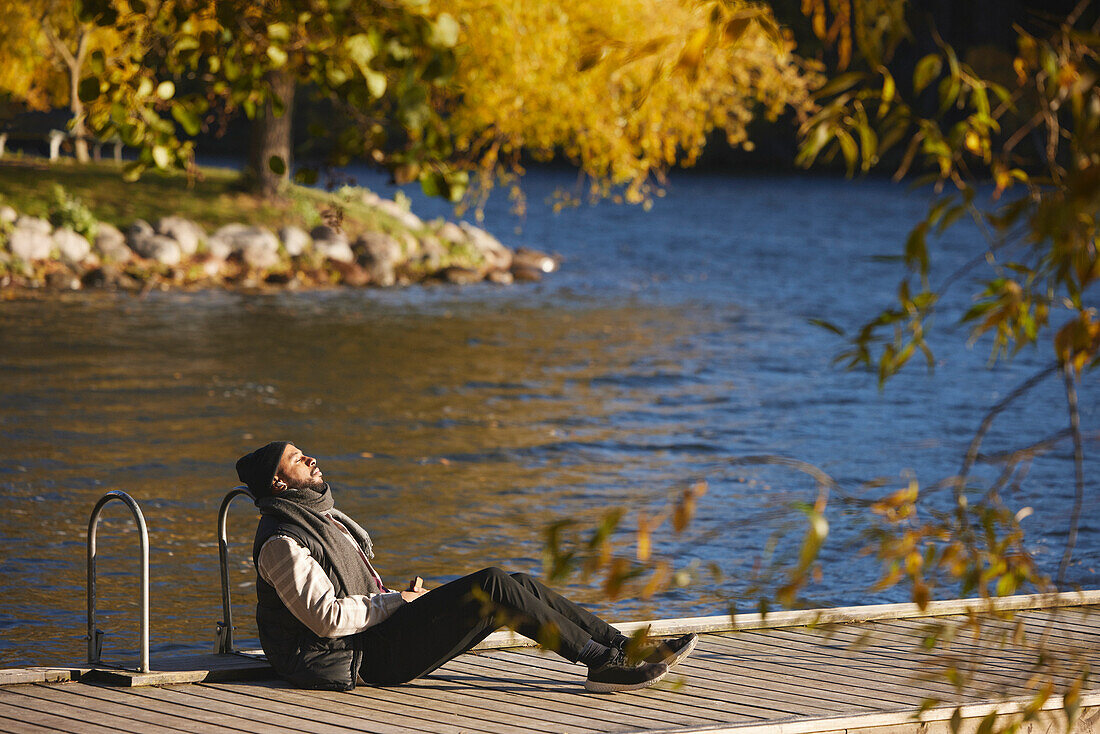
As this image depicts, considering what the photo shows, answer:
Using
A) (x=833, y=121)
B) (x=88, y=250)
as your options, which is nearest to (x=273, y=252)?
(x=88, y=250)

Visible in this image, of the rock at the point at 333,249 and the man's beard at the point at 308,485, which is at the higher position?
the man's beard at the point at 308,485

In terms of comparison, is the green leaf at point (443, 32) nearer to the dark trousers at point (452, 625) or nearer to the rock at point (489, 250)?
the dark trousers at point (452, 625)

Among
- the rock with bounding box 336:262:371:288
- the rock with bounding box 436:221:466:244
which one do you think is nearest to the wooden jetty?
the rock with bounding box 336:262:371:288

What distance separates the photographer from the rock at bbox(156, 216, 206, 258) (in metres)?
24.6

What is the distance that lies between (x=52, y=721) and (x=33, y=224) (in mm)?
19601

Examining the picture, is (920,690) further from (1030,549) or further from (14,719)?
(1030,549)

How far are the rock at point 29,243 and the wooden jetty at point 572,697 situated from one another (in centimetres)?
1860

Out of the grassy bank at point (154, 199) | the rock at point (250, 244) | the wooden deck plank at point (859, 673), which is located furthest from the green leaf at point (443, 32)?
the rock at point (250, 244)

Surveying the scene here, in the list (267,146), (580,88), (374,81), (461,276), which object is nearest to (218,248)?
(267,146)

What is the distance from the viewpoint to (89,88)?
4.79m

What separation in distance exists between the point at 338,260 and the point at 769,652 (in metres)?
20.1

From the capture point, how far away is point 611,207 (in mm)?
48844

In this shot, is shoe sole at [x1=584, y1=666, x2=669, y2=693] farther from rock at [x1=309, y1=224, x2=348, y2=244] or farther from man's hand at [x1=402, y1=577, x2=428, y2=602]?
rock at [x1=309, y1=224, x2=348, y2=244]

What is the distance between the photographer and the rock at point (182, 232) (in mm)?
24562
